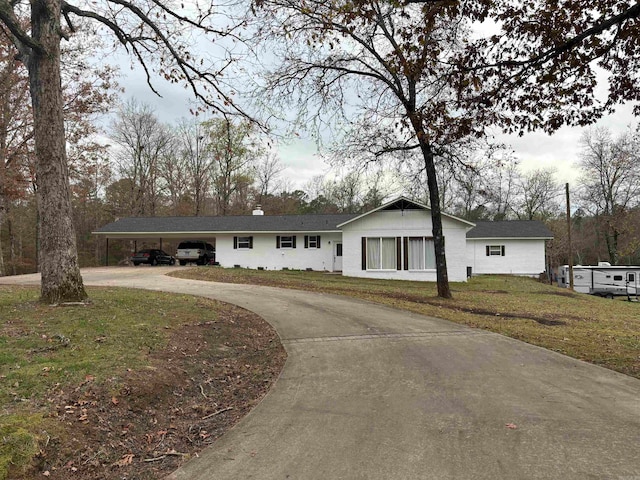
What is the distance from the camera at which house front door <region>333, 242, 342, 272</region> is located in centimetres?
2608

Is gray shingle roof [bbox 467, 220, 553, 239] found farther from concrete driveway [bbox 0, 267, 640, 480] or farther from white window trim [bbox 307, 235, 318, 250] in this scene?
concrete driveway [bbox 0, 267, 640, 480]

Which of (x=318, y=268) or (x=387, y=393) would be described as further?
(x=318, y=268)

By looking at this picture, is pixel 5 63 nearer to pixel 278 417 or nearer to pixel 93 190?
pixel 93 190

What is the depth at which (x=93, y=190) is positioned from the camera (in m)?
36.8

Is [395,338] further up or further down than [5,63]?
further down

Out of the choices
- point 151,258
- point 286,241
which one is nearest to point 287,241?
point 286,241

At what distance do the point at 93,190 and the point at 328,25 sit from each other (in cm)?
3608

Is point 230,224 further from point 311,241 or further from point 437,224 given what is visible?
point 437,224

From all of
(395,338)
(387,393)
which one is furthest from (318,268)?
(387,393)

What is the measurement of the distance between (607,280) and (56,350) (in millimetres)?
31066

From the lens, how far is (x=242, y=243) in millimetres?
26938

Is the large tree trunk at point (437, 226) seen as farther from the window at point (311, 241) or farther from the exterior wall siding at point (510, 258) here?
the exterior wall siding at point (510, 258)

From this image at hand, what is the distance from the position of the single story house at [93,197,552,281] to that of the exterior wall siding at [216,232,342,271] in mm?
64

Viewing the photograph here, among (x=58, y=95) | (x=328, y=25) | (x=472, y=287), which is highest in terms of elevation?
(x=328, y=25)
